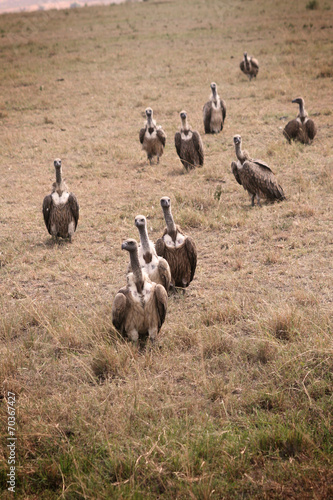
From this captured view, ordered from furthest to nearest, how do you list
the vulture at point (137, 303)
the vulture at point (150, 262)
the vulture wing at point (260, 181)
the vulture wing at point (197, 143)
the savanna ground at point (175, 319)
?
the vulture wing at point (197, 143)
the vulture wing at point (260, 181)
the vulture at point (150, 262)
the vulture at point (137, 303)
the savanna ground at point (175, 319)

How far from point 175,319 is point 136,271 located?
A: 836 millimetres

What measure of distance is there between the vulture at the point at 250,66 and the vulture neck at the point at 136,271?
40.3 feet

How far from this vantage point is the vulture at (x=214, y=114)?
1080cm

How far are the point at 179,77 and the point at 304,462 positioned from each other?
49.3 feet

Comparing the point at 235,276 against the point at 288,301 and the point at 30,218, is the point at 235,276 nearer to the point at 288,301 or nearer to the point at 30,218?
the point at 288,301

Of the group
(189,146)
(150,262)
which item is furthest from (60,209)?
(189,146)

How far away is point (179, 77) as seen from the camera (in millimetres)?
16234

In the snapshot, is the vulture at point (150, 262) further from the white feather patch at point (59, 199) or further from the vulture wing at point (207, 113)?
the vulture wing at point (207, 113)

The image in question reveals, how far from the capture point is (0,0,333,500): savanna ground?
2.87 m

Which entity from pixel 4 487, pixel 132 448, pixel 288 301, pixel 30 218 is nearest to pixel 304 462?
pixel 132 448

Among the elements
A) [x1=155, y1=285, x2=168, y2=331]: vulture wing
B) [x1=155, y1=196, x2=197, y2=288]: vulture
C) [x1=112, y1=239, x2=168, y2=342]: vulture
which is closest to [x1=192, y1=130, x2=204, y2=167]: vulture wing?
[x1=155, y1=196, x2=197, y2=288]: vulture

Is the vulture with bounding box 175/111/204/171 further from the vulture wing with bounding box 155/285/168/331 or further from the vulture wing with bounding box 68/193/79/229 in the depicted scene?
the vulture wing with bounding box 155/285/168/331

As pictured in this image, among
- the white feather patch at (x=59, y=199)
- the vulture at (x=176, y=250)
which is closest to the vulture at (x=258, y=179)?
the vulture at (x=176, y=250)

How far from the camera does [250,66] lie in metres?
14.8
